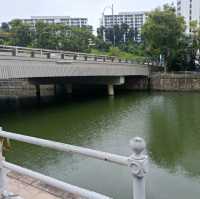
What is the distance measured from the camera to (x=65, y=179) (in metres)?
6.90

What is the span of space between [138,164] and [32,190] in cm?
191

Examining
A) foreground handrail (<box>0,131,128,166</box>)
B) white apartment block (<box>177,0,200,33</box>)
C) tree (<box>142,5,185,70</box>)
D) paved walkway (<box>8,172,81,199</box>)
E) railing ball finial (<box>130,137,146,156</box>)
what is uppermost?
white apartment block (<box>177,0,200,33</box>)

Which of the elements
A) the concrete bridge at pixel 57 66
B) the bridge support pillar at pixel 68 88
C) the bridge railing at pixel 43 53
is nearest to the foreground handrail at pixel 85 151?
the concrete bridge at pixel 57 66

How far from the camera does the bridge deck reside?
43.4ft

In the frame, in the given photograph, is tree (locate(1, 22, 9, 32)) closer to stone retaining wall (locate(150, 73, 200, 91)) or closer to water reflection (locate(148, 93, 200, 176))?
stone retaining wall (locate(150, 73, 200, 91))

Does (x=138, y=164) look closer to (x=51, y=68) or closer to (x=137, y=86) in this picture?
(x=51, y=68)

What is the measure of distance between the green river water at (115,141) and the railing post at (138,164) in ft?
13.6

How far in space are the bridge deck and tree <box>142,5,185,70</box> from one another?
6.88 m

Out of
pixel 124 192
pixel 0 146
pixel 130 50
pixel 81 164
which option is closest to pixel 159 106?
pixel 81 164

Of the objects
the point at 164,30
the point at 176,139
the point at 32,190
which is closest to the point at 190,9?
the point at 164,30

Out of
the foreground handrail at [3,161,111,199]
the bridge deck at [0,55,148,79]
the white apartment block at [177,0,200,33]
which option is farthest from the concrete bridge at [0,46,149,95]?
the white apartment block at [177,0,200,33]

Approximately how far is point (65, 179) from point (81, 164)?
1.00 metres

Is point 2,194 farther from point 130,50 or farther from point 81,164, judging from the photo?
point 130,50

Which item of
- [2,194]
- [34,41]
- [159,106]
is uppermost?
[34,41]
